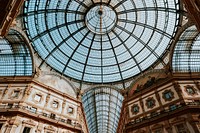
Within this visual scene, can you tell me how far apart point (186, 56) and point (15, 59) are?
3348 centimetres

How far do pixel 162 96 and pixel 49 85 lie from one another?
21.3m

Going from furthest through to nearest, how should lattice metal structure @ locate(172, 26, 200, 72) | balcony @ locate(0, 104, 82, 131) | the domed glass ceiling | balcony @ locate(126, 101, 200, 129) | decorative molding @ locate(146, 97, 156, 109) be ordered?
the domed glass ceiling
lattice metal structure @ locate(172, 26, 200, 72)
decorative molding @ locate(146, 97, 156, 109)
balcony @ locate(0, 104, 82, 131)
balcony @ locate(126, 101, 200, 129)

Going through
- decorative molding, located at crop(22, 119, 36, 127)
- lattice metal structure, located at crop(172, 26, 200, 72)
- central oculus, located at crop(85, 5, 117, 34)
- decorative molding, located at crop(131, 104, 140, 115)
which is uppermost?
central oculus, located at crop(85, 5, 117, 34)

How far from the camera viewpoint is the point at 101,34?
1469 inches

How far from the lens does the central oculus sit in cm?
3475

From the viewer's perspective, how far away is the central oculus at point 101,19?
34.8 m

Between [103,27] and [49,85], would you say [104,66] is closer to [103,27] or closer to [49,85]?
[103,27]

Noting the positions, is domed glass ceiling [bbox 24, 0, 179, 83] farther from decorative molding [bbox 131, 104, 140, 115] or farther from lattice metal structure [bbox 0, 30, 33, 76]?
decorative molding [bbox 131, 104, 140, 115]

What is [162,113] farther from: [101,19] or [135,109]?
[101,19]

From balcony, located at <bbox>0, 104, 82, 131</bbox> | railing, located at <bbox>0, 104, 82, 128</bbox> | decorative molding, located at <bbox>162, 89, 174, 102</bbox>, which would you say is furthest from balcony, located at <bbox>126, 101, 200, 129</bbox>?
railing, located at <bbox>0, 104, 82, 128</bbox>

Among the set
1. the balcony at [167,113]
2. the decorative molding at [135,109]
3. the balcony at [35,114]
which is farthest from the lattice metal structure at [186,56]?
the balcony at [35,114]

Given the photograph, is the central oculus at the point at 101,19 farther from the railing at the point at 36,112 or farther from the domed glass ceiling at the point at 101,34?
the railing at the point at 36,112

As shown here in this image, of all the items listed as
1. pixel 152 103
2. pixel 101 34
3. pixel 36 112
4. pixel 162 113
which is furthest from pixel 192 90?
pixel 36 112

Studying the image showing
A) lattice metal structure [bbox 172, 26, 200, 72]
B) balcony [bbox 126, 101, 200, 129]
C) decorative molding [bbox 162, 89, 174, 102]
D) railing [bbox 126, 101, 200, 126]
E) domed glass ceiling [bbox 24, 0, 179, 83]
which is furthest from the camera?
domed glass ceiling [bbox 24, 0, 179, 83]
